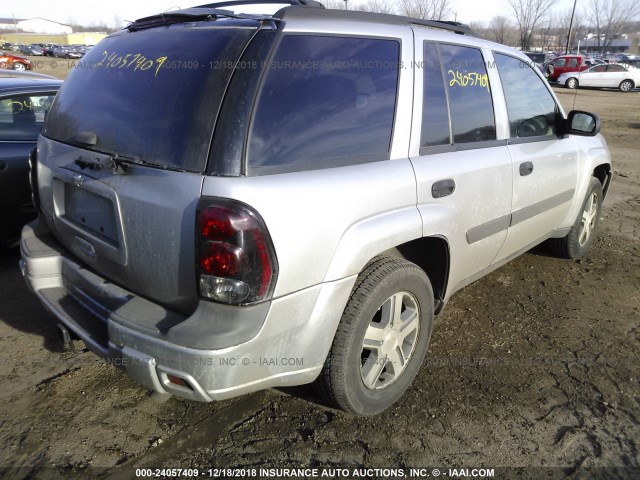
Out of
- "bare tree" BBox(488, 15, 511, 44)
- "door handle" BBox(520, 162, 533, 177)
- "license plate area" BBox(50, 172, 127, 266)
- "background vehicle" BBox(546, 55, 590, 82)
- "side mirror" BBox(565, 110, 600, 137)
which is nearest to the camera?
"license plate area" BBox(50, 172, 127, 266)

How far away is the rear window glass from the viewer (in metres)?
2.06

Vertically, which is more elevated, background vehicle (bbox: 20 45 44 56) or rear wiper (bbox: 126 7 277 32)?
rear wiper (bbox: 126 7 277 32)

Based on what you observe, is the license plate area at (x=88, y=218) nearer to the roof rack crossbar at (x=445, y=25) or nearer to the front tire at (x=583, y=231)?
the roof rack crossbar at (x=445, y=25)

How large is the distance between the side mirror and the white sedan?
26.2 m

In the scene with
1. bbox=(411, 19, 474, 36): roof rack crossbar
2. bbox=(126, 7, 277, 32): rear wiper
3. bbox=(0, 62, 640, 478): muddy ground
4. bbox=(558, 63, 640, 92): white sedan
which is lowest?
bbox=(558, 63, 640, 92): white sedan

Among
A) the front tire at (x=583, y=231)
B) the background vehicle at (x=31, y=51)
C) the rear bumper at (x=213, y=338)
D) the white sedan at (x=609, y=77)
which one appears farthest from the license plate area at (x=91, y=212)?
the background vehicle at (x=31, y=51)

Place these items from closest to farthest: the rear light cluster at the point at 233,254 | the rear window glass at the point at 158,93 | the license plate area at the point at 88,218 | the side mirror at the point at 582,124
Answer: the rear light cluster at the point at 233,254, the rear window glass at the point at 158,93, the license plate area at the point at 88,218, the side mirror at the point at 582,124

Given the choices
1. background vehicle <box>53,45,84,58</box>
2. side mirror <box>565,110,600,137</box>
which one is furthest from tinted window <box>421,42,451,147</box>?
background vehicle <box>53,45,84,58</box>

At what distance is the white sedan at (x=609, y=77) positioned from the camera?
87.8ft

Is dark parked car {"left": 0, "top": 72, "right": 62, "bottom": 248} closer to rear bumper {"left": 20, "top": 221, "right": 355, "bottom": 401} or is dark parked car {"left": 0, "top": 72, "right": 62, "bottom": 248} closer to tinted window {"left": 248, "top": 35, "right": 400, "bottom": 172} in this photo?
rear bumper {"left": 20, "top": 221, "right": 355, "bottom": 401}

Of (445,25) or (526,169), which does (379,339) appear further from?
(445,25)

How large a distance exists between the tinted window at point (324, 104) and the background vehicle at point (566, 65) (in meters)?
29.5

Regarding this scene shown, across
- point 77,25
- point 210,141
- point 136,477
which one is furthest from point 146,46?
point 77,25

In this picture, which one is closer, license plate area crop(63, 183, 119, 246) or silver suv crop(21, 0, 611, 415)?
silver suv crop(21, 0, 611, 415)
